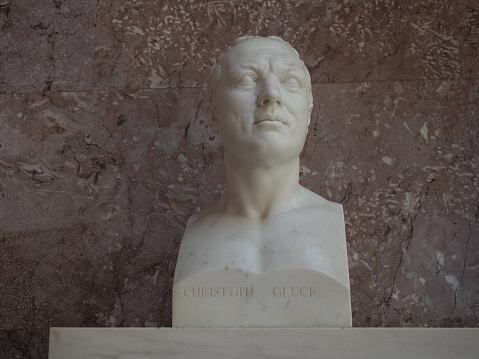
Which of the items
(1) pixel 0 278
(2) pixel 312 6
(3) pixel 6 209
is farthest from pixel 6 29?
(2) pixel 312 6

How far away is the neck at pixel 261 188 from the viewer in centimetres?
362

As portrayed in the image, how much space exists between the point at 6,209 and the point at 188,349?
6.68 feet

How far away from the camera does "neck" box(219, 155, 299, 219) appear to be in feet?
11.9

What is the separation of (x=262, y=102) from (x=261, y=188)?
0.39 meters

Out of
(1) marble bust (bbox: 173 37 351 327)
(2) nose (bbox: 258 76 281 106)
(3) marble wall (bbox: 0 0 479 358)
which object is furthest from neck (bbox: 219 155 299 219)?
(3) marble wall (bbox: 0 0 479 358)

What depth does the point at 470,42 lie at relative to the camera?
477 cm

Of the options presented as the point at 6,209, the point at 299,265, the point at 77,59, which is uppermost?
the point at 77,59

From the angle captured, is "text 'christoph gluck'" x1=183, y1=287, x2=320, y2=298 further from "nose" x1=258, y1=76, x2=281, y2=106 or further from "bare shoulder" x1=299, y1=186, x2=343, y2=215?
"nose" x1=258, y1=76, x2=281, y2=106

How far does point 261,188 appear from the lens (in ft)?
12.0

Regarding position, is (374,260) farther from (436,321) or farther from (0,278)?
(0,278)

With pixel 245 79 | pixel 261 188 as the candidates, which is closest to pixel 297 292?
pixel 261 188

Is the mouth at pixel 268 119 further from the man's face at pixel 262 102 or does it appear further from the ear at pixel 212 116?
the ear at pixel 212 116

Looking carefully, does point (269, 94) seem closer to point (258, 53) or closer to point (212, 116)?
point (258, 53)

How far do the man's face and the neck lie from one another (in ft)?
0.25
